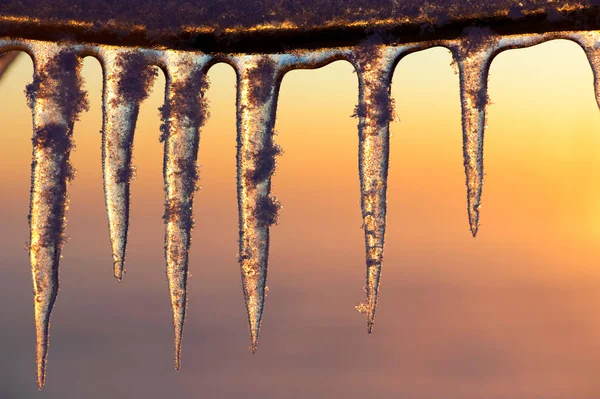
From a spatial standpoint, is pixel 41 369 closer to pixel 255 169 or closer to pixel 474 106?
pixel 255 169

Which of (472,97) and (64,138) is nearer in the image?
(472,97)

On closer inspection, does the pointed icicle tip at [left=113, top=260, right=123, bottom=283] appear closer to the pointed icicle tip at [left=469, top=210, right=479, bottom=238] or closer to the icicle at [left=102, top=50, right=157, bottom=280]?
the icicle at [left=102, top=50, right=157, bottom=280]

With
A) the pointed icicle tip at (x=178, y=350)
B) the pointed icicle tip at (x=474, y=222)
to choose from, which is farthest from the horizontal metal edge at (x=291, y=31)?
the pointed icicle tip at (x=178, y=350)

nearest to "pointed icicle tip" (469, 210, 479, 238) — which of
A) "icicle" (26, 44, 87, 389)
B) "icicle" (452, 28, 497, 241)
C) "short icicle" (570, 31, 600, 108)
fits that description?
"icicle" (452, 28, 497, 241)

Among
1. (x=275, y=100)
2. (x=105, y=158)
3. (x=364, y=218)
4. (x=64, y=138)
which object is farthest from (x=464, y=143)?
(x=64, y=138)

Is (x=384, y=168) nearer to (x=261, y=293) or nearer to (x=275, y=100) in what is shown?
(x=275, y=100)

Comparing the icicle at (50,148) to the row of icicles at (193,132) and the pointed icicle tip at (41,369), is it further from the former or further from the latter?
the pointed icicle tip at (41,369)

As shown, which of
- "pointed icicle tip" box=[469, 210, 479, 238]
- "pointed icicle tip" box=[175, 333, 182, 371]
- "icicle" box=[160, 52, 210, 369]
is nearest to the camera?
"pointed icicle tip" box=[469, 210, 479, 238]
